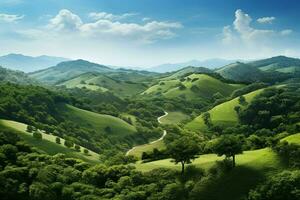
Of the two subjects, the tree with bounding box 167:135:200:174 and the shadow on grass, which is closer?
the shadow on grass

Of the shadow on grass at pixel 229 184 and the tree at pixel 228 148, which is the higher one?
the tree at pixel 228 148

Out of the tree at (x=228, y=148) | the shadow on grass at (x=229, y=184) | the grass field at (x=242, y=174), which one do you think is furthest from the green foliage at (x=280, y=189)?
the tree at (x=228, y=148)

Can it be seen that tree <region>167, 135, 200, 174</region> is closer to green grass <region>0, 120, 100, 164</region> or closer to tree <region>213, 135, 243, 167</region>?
tree <region>213, 135, 243, 167</region>

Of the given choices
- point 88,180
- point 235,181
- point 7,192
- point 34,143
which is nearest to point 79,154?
point 34,143

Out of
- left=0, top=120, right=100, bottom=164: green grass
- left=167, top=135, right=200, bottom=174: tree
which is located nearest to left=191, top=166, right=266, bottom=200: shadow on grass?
left=167, top=135, right=200, bottom=174: tree

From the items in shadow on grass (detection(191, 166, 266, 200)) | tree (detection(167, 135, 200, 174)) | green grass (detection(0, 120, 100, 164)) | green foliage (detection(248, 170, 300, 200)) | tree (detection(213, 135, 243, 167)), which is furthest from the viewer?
green grass (detection(0, 120, 100, 164))

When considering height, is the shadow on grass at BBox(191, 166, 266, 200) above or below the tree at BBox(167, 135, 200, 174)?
below

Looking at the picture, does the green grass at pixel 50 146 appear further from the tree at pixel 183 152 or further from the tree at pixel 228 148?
the tree at pixel 228 148

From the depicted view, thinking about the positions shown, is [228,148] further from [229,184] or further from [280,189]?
[280,189]
